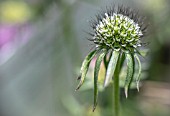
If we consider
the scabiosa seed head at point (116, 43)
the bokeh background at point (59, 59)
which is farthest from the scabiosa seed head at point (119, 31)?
the bokeh background at point (59, 59)

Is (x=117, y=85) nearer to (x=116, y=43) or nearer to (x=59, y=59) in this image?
(x=116, y=43)

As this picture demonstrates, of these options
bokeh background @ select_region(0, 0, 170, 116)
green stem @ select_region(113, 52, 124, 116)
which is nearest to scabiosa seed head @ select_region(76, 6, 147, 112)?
green stem @ select_region(113, 52, 124, 116)

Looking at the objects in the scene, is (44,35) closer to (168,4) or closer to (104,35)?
(168,4)

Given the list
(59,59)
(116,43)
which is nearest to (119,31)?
(116,43)

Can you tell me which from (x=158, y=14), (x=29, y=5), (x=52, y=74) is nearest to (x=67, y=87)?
(x=52, y=74)

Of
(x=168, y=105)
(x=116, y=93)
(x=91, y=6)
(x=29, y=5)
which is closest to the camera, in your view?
(x=116, y=93)

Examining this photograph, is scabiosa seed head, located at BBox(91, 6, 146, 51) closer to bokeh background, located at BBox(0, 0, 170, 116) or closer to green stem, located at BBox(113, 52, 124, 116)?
green stem, located at BBox(113, 52, 124, 116)

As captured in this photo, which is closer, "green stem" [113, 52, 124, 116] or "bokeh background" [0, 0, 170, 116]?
"green stem" [113, 52, 124, 116]
